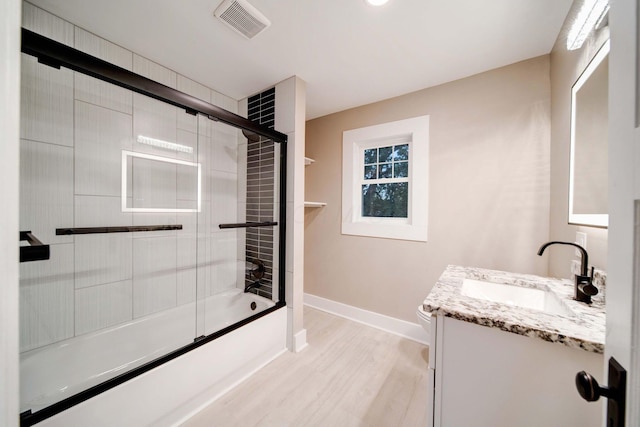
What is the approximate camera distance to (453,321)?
3.04ft

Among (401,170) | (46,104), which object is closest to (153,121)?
(46,104)

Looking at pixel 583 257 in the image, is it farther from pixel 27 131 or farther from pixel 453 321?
pixel 27 131

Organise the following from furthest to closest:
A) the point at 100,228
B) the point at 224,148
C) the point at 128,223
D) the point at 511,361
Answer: the point at 224,148 < the point at 128,223 < the point at 100,228 < the point at 511,361

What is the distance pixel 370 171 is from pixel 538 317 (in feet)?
6.49

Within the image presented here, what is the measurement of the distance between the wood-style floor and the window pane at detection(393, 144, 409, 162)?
1845 mm

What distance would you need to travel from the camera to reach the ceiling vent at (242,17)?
51.3 inches

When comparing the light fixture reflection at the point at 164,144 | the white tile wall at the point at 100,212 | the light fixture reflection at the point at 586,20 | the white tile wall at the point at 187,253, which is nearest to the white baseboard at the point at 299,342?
the white tile wall at the point at 187,253

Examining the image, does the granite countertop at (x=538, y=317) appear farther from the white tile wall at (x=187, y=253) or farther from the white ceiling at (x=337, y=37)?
the white tile wall at (x=187, y=253)

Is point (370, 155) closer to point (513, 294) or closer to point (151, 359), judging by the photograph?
point (513, 294)

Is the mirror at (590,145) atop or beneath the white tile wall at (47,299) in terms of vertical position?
atop

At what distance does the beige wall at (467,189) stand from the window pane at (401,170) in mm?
282

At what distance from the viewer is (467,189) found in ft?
6.36

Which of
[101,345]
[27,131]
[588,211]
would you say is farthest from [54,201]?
[588,211]

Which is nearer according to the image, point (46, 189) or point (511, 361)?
point (511, 361)
